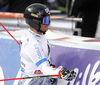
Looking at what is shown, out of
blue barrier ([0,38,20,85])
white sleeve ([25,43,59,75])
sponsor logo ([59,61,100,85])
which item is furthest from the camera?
blue barrier ([0,38,20,85])

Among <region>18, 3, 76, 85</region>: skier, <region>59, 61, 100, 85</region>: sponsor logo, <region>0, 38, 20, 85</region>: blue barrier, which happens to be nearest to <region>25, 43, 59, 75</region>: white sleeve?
<region>18, 3, 76, 85</region>: skier

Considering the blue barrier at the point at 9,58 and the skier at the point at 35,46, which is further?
the blue barrier at the point at 9,58

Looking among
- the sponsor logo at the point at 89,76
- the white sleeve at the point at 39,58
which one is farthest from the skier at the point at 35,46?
the sponsor logo at the point at 89,76

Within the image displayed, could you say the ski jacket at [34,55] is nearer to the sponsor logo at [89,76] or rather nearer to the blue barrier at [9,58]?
the sponsor logo at [89,76]

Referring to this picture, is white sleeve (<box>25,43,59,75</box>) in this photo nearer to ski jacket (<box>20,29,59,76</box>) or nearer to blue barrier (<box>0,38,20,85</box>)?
ski jacket (<box>20,29,59,76</box>)

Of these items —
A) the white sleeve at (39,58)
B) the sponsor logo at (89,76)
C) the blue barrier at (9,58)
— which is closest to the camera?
the white sleeve at (39,58)

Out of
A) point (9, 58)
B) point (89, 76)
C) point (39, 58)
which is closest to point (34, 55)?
point (39, 58)

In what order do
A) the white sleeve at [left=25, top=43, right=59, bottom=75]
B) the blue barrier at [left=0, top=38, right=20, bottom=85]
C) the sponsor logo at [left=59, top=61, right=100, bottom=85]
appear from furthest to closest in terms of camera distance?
1. the blue barrier at [left=0, top=38, right=20, bottom=85]
2. the sponsor logo at [left=59, top=61, right=100, bottom=85]
3. the white sleeve at [left=25, top=43, right=59, bottom=75]

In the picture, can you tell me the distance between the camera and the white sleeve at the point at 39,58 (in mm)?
2310

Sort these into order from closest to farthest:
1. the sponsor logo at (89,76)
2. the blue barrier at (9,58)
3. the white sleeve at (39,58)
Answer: the white sleeve at (39,58), the sponsor logo at (89,76), the blue barrier at (9,58)

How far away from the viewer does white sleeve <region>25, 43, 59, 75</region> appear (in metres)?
2.31

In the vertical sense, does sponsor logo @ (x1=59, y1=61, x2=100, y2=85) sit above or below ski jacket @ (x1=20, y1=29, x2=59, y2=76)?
below

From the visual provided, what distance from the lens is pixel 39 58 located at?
7.72ft

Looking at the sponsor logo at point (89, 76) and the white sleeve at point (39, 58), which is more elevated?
the white sleeve at point (39, 58)
